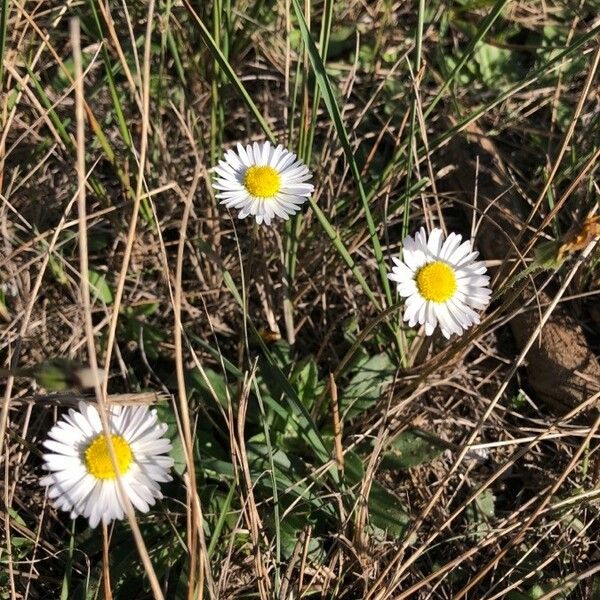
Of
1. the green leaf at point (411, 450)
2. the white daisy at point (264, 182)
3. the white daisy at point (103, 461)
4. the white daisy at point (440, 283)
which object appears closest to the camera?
the white daisy at point (103, 461)

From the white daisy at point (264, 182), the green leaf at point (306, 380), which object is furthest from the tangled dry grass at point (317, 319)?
the white daisy at point (264, 182)

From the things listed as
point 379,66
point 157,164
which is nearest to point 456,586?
point 157,164

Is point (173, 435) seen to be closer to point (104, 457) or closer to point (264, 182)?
point (104, 457)

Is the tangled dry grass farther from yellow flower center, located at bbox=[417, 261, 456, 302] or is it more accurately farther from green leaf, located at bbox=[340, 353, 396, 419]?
yellow flower center, located at bbox=[417, 261, 456, 302]

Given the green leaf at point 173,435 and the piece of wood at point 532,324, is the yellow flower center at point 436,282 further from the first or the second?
the green leaf at point 173,435

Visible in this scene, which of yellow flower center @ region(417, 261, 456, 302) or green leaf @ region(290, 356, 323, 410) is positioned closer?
yellow flower center @ region(417, 261, 456, 302)

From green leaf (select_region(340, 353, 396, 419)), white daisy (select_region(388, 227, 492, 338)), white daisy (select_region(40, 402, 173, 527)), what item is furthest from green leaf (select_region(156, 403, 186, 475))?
white daisy (select_region(388, 227, 492, 338))
